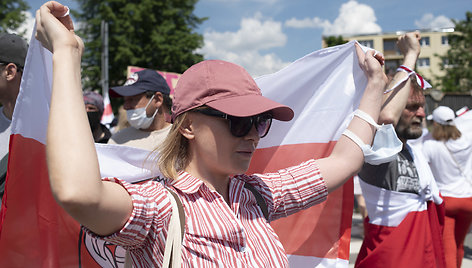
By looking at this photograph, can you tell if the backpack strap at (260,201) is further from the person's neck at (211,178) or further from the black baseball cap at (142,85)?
the black baseball cap at (142,85)

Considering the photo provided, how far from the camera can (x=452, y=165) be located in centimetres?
520

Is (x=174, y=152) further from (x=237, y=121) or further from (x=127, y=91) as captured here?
(x=127, y=91)


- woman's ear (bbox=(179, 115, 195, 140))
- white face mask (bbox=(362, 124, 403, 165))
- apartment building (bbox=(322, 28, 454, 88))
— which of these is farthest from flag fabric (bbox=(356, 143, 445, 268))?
apartment building (bbox=(322, 28, 454, 88))

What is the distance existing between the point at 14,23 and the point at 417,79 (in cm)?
1939

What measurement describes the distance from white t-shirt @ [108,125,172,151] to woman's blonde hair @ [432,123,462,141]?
351 cm

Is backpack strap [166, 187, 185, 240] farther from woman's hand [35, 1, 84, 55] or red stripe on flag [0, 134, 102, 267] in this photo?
red stripe on flag [0, 134, 102, 267]

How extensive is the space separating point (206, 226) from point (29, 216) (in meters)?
0.85

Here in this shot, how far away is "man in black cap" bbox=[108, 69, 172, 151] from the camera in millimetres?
3592

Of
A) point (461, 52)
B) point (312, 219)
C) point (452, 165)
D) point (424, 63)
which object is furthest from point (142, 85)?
point (424, 63)

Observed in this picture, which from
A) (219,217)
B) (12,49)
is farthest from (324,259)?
(12,49)

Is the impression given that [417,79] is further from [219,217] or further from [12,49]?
[12,49]

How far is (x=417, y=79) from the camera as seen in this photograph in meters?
2.84

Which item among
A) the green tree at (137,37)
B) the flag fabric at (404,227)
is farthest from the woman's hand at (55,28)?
the green tree at (137,37)

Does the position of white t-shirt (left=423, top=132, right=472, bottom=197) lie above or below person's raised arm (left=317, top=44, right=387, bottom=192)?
below
